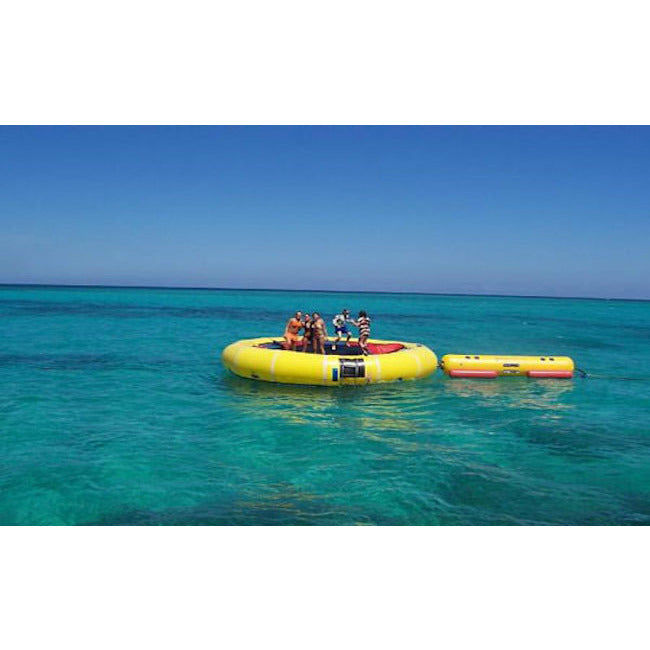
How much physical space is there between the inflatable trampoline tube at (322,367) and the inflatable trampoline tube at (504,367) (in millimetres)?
1091

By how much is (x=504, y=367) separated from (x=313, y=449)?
22.6 ft

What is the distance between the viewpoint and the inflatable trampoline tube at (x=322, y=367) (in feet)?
34.6

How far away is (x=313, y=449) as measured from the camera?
7297 mm

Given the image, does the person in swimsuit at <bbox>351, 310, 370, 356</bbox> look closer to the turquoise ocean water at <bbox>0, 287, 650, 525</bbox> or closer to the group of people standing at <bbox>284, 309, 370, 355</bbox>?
the group of people standing at <bbox>284, 309, 370, 355</bbox>

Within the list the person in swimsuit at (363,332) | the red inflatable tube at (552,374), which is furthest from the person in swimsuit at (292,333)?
the red inflatable tube at (552,374)

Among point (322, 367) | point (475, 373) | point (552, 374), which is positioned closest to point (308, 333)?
point (322, 367)

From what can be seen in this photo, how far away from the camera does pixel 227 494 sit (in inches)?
225

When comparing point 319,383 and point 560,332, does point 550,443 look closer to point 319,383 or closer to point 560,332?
point 319,383

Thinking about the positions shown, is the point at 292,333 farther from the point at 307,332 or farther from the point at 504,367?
the point at 504,367

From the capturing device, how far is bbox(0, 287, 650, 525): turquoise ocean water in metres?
5.46

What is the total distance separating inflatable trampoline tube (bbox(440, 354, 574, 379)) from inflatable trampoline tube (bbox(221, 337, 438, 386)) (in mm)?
1091

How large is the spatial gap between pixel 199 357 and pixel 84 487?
399 inches

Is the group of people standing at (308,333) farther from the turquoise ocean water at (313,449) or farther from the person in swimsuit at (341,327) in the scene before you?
the turquoise ocean water at (313,449)

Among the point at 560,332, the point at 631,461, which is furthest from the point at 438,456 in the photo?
the point at 560,332
